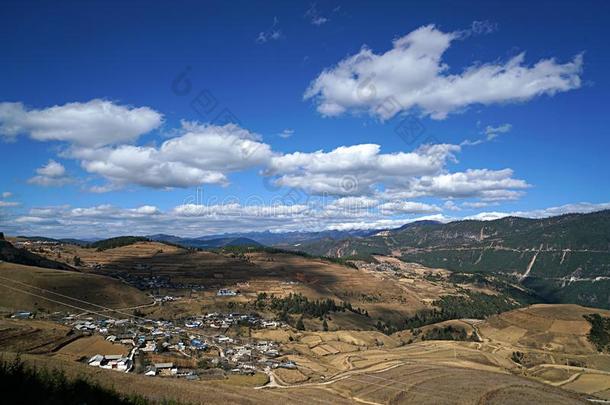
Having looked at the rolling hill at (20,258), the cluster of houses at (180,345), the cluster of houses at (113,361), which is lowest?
the cluster of houses at (180,345)

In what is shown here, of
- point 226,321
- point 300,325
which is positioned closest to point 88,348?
point 226,321

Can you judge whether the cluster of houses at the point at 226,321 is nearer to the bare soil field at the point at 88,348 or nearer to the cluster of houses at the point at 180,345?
the cluster of houses at the point at 180,345

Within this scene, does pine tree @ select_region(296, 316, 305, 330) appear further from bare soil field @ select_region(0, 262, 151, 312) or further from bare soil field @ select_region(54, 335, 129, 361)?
bare soil field @ select_region(54, 335, 129, 361)

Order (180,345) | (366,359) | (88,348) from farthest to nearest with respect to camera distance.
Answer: (366,359), (180,345), (88,348)

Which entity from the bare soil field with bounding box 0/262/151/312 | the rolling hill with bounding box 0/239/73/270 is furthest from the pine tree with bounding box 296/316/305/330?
the rolling hill with bounding box 0/239/73/270

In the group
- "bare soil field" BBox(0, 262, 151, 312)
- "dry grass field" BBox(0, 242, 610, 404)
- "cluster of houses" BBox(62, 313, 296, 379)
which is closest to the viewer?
"dry grass field" BBox(0, 242, 610, 404)

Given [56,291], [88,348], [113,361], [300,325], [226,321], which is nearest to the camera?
[113,361]

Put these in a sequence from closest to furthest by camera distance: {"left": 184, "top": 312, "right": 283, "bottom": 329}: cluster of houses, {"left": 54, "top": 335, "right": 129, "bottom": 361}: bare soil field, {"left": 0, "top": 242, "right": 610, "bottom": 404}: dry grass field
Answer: {"left": 0, "top": 242, "right": 610, "bottom": 404}: dry grass field
{"left": 54, "top": 335, "right": 129, "bottom": 361}: bare soil field
{"left": 184, "top": 312, "right": 283, "bottom": 329}: cluster of houses

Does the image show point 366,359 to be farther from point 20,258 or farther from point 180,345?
point 20,258

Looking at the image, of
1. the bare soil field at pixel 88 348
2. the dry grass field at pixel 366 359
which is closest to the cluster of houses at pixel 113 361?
the bare soil field at pixel 88 348

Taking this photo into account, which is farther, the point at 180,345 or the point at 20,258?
the point at 20,258

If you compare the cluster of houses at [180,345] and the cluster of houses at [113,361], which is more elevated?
the cluster of houses at [113,361]

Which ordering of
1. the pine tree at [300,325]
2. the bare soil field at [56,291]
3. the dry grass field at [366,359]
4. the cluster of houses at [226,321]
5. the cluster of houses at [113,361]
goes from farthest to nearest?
1. the pine tree at [300,325]
2. the cluster of houses at [226,321]
3. the bare soil field at [56,291]
4. the cluster of houses at [113,361]
5. the dry grass field at [366,359]
